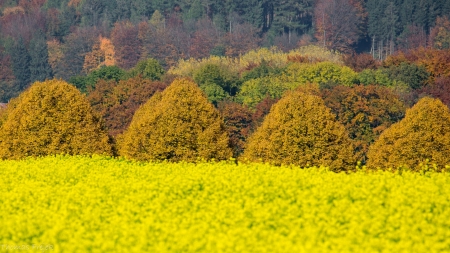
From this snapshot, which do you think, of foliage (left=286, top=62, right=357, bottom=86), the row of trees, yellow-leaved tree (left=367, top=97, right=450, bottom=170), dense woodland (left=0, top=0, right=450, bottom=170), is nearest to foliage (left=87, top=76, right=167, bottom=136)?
dense woodland (left=0, top=0, right=450, bottom=170)

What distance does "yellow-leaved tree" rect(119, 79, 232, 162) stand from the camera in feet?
95.7

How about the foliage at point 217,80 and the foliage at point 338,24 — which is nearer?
the foliage at point 217,80

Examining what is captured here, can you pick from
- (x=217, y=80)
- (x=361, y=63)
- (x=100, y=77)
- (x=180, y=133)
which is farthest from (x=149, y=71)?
(x=180, y=133)

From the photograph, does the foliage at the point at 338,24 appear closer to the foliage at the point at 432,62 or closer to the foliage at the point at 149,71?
the foliage at the point at 432,62

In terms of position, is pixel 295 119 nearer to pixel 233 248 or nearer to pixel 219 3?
pixel 233 248

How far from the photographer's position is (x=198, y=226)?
50.0 feet

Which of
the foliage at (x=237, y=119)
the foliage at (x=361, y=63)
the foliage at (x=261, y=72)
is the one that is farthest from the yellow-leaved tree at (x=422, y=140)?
the foliage at (x=361, y=63)

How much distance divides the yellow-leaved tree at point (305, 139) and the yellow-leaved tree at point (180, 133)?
120 centimetres

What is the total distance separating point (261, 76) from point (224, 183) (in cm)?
7779

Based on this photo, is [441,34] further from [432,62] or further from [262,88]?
[262,88]

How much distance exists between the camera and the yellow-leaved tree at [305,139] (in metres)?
28.8

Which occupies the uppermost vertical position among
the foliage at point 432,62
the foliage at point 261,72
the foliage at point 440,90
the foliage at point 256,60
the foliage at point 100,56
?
Answer: the foliage at point 440,90

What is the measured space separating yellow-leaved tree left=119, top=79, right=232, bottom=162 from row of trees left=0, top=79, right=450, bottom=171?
0.03 metres

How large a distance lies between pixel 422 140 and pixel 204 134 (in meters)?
6.54
